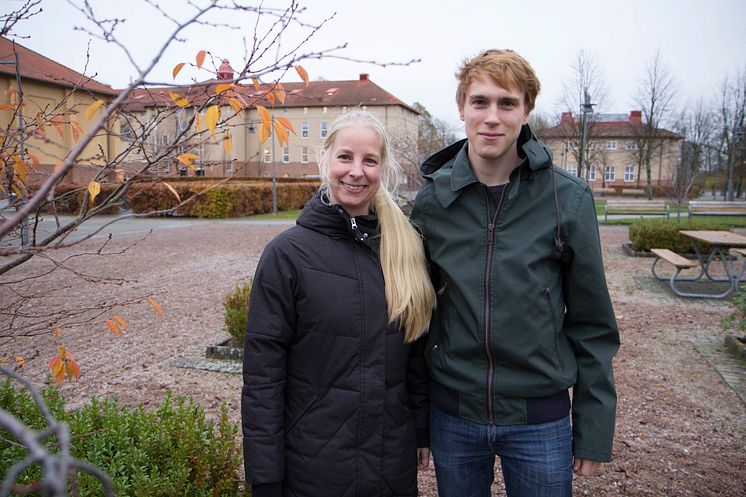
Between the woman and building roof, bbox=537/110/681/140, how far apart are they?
120ft

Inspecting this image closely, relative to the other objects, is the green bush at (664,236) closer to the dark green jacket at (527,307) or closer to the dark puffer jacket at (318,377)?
the dark green jacket at (527,307)

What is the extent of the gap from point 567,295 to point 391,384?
0.72 m

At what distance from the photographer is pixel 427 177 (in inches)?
89.7

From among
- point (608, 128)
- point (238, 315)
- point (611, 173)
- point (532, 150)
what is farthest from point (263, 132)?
point (611, 173)

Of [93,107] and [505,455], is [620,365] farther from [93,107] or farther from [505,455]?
[93,107]

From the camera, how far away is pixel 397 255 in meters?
2.13

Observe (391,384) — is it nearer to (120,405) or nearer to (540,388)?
(540,388)

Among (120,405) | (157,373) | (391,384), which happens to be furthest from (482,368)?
(157,373)

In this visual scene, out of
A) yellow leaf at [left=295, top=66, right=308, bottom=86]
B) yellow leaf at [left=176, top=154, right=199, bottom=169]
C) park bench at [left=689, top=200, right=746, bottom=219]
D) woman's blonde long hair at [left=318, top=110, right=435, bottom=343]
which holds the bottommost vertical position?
park bench at [left=689, top=200, right=746, bottom=219]

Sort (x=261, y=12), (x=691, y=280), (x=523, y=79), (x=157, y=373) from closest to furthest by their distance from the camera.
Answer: (x=261, y=12)
(x=523, y=79)
(x=157, y=373)
(x=691, y=280)

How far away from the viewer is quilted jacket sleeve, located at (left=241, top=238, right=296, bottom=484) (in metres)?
1.94

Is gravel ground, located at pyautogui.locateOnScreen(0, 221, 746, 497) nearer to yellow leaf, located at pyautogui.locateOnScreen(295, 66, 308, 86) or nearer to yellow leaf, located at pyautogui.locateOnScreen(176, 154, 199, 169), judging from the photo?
yellow leaf, located at pyautogui.locateOnScreen(176, 154, 199, 169)

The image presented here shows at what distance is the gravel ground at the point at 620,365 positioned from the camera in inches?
148

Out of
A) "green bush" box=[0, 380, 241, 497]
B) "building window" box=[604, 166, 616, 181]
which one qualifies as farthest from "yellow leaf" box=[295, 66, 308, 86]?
"building window" box=[604, 166, 616, 181]
